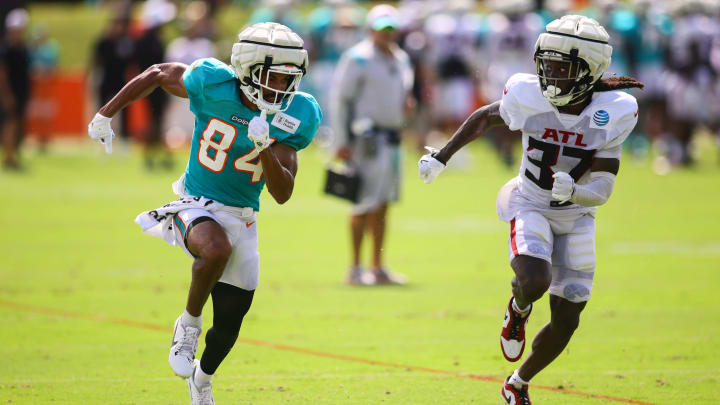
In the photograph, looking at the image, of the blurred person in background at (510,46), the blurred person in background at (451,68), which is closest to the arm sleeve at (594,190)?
the blurred person in background at (510,46)

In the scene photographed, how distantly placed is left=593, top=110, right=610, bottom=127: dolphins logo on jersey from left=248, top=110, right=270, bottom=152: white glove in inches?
66.0

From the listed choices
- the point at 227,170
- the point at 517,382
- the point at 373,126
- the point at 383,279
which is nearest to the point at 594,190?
the point at 517,382

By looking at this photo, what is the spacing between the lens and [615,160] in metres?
5.73

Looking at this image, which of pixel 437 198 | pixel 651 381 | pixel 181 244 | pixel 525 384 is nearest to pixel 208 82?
pixel 181 244

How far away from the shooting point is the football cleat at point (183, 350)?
18.0 feet

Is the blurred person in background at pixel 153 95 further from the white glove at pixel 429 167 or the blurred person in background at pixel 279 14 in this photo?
the white glove at pixel 429 167

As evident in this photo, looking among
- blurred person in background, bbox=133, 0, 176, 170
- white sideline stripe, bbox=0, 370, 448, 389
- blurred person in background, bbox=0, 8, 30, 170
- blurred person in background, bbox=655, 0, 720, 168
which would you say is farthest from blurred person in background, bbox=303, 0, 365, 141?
white sideline stripe, bbox=0, 370, 448, 389

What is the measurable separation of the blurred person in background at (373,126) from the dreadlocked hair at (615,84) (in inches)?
173

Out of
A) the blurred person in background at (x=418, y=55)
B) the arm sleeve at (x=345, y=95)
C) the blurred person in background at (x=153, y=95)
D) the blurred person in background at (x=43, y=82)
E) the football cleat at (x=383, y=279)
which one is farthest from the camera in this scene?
the blurred person in background at (x=43, y=82)

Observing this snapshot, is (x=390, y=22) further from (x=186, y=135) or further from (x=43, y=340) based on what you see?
(x=186, y=135)

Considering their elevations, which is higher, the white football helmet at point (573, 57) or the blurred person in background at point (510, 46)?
the white football helmet at point (573, 57)

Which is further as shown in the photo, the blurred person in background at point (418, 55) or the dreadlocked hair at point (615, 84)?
the blurred person in background at point (418, 55)

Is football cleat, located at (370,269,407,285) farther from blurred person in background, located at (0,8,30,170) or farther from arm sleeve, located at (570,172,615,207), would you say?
blurred person in background, located at (0,8,30,170)

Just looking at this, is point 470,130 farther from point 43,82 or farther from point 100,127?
point 43,82
